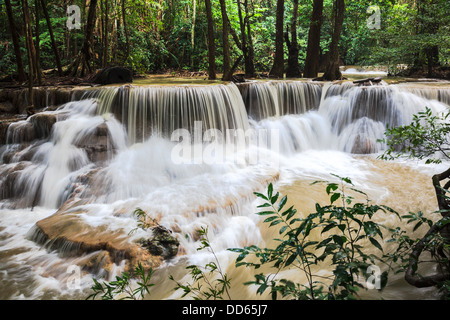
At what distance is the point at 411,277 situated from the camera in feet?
7.25

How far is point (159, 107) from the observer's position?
7723mm

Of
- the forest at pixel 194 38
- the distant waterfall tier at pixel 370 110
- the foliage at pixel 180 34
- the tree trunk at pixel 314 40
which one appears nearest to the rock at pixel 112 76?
the forest at pixel 194 38

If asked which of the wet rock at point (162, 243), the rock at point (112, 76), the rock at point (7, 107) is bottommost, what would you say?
the wet rock at point (162, 243)

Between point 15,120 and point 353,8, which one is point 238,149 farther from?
point 353,8

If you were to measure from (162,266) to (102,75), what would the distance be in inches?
288

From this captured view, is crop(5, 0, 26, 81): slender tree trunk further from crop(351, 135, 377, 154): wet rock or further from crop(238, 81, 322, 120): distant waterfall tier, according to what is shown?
crop(351, 135, 377, 154): wet rock

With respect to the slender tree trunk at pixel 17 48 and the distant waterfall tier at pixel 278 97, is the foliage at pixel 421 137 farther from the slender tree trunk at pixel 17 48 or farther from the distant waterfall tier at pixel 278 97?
the slender tree trunk at pixel 17 48

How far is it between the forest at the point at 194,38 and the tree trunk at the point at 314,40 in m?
0.04

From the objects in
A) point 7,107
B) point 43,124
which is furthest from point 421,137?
point 7,107

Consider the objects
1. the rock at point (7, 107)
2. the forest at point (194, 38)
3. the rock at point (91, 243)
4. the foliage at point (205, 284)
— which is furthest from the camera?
the forest at point (194, 38)

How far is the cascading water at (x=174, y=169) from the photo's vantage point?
4.21 metres

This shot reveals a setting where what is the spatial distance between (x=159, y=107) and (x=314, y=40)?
29.0 ft

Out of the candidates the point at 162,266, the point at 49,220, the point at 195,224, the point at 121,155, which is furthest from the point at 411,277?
the point at 121,155

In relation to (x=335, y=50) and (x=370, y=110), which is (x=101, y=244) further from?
(x=335, y=50)
